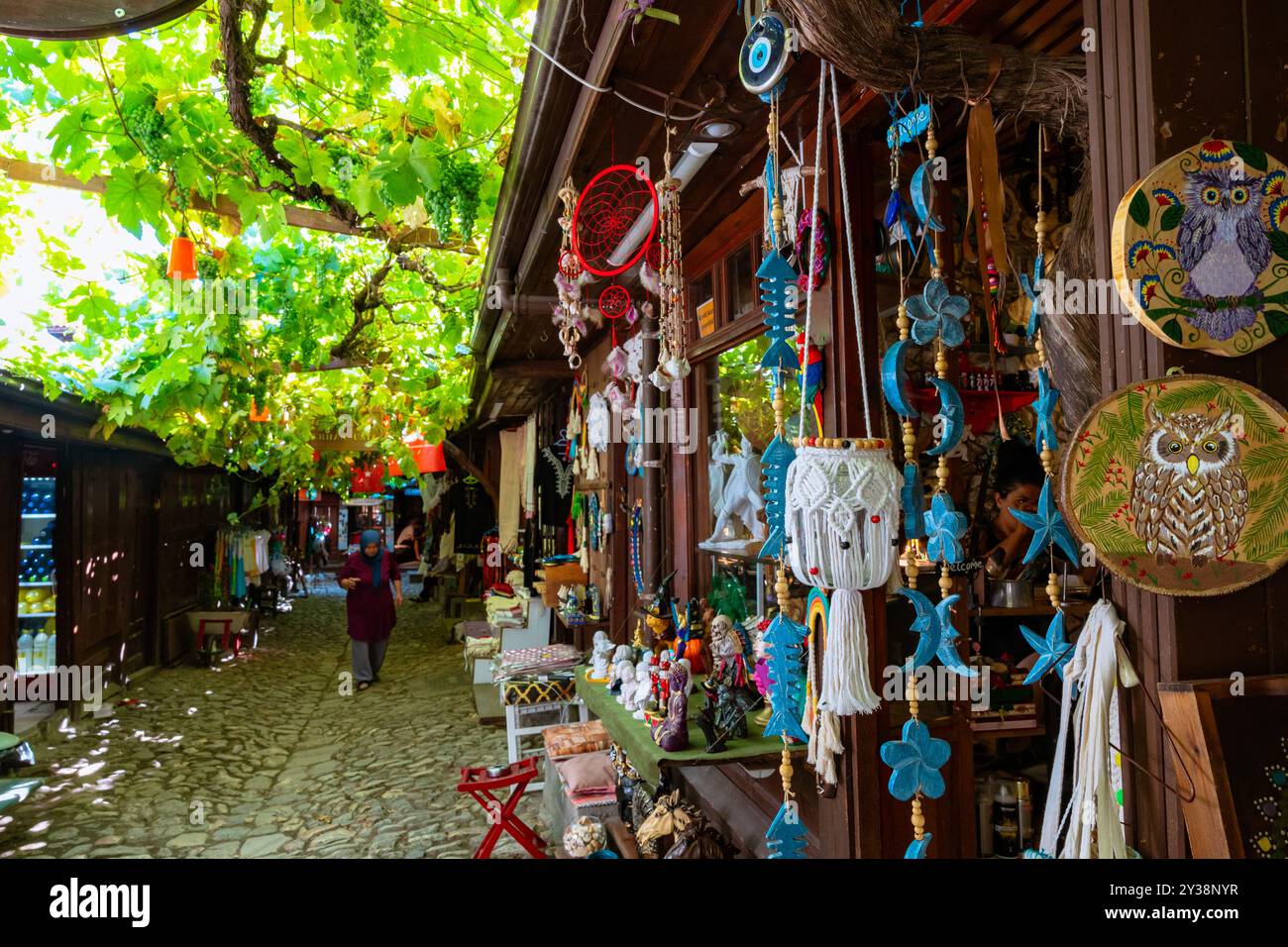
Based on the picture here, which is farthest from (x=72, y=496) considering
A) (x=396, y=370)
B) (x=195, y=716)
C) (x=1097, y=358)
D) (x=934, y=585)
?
(x=1097, y=358)

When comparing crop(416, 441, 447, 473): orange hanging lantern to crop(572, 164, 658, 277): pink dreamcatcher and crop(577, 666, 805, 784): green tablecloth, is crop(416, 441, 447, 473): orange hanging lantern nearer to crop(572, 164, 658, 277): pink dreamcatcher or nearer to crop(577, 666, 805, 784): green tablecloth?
crop(572, 164, 658, 277): pink dreamcatcher

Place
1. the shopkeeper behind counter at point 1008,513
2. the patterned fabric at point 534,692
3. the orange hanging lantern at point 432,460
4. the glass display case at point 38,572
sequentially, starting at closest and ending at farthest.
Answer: the shopkeeper behind counter at point 1008,513 < the patterned fabric at point 534,692 < the glass display case at point 38,572 < the orange hanging lantern at point 432,460

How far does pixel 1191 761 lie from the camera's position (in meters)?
1.20

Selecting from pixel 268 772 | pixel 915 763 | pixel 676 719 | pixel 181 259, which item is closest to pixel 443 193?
pixel 181 259

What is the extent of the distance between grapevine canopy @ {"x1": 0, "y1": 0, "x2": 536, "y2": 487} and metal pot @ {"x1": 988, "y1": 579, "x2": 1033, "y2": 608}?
3027 mm

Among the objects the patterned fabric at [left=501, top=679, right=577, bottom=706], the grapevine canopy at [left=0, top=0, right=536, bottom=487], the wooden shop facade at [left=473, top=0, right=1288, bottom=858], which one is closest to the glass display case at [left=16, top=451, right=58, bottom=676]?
the grapevine canopy at [left=0, top=0, right=536, bottom=487]

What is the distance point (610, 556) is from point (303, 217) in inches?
147

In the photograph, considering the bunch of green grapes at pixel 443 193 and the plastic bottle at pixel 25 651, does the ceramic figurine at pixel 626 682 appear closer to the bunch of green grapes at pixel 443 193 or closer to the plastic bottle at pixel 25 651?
the bunch of green grapes at pixel 443 193

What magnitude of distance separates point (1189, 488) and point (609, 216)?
2595mm

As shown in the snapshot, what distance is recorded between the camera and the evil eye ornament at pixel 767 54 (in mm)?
1744

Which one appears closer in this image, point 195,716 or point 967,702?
point 967,702

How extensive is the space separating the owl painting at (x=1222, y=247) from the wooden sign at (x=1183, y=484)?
114mm

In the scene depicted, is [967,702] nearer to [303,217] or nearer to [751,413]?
[751,413]

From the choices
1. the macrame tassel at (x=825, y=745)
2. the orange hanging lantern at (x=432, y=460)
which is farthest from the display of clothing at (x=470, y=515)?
the macrame tassel at (x=825, y=745)
